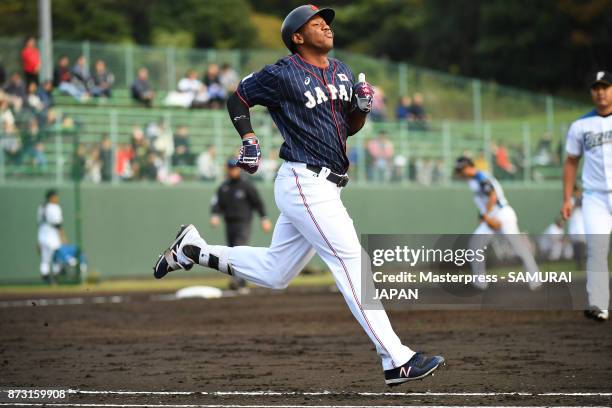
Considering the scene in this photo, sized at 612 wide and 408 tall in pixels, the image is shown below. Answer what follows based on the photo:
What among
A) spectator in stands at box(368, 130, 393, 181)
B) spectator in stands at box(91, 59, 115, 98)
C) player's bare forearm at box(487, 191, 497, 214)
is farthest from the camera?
spectator in stands at box(368, 130, 393, 181)

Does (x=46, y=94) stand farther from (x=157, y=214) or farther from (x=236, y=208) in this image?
(x=236, y=208)

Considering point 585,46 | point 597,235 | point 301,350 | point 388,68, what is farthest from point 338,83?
point 585,46

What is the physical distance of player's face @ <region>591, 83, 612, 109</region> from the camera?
38.9 feet

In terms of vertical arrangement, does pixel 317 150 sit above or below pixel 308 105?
below

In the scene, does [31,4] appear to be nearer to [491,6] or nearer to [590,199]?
[491,6]

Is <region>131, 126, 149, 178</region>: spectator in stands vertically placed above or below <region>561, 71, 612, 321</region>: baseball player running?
above

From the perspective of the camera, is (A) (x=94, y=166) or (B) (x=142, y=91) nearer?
(A) (x=94, y=166)

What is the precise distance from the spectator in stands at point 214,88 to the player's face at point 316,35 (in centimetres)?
2147

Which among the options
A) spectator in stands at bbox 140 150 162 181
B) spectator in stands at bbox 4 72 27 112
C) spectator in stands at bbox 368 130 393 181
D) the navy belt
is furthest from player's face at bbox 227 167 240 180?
the navy belt

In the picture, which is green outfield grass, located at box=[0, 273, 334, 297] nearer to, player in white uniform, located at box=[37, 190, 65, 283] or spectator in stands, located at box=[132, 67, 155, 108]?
player in white uniform, located at box=[37, 190, 65, 283]

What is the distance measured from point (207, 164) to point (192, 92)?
3.06 meters

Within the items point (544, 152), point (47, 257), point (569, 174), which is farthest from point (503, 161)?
point (569, 174)

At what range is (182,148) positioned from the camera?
86.6 ft

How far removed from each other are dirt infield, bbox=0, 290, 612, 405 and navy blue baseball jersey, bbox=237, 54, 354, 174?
1.67 m
